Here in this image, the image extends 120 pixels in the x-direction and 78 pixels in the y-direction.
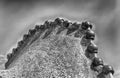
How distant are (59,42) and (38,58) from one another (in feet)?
4.70

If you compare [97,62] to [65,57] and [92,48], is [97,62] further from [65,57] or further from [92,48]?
[65,57]

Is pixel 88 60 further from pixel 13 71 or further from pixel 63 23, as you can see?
pixel 13 71

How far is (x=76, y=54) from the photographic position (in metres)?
10.5

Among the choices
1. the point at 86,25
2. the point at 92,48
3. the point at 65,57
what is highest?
the point at 86,25

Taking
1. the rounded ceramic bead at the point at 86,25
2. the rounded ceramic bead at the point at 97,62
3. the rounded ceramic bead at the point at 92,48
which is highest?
the rounded ceramic bead at the point at 86,25

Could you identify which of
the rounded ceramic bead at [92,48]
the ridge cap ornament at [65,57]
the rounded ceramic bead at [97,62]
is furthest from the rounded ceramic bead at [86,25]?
the rounded ceramic bead at [97,62]

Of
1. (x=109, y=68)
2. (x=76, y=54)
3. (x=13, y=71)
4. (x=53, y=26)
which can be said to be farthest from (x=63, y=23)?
(x=109, y=68)

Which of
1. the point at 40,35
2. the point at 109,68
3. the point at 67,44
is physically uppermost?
the point at 40,35

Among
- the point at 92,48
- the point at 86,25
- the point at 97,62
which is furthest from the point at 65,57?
the point at 86,25

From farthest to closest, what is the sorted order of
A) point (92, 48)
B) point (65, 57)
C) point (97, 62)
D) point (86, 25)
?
point (86, 25) → point (65, 57) → point (92, 48) → point (97, 62)

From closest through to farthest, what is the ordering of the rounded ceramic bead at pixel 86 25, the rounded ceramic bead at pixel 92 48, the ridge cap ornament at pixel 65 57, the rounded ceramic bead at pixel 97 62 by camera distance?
the rounded ceramic bead at pixel 97 62 < the ridge cap ornament at pixel 65 57 < the rounded ceramic bead at pixel 92 48 < the rounded ceramic bead at pixel 86 25

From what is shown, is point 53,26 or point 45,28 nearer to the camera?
point 53,26

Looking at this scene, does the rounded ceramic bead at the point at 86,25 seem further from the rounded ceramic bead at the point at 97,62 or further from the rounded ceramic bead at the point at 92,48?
the rounded ceramic bead at the point at 97,62

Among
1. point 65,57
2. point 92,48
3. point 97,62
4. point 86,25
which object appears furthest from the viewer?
point 86,25
